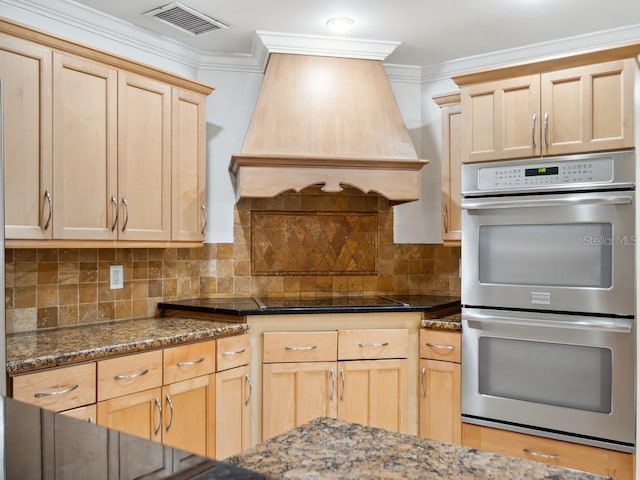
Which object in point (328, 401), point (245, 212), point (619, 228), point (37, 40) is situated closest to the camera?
point (37, 40)

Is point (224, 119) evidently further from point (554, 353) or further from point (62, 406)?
point (554, 353)

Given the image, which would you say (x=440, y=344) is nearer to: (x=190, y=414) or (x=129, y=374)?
(x=190, y=414)

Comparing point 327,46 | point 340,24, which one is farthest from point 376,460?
point 327,46

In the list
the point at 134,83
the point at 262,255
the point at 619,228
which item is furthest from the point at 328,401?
the point at 134,83

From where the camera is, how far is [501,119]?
288cm

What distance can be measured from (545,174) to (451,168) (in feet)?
2.28

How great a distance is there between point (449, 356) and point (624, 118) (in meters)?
1.44

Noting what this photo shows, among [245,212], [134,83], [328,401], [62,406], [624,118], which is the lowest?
[328,401]

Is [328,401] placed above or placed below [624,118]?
below

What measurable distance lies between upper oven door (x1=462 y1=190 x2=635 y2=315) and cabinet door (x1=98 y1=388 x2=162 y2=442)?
1633mm

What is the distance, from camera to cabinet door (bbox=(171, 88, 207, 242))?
2.98 m

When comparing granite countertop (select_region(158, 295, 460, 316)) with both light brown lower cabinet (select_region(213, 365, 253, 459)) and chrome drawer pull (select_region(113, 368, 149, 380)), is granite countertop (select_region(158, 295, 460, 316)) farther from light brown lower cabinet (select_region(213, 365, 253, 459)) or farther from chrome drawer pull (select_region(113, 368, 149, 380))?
chrome drawer pull (select_region(113, 368, 149, 380))

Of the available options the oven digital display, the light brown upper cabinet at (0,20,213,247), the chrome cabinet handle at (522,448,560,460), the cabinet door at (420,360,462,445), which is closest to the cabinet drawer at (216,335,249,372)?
the light brown upper cabinet at (0,20,213,247)

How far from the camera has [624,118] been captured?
2576 mm
